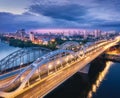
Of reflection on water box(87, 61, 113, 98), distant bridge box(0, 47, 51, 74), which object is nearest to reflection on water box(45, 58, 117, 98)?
reflection on water box(87, 61, 113, 98)

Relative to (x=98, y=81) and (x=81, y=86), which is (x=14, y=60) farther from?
(x=98, y=81)

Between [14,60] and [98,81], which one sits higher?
[14,60]

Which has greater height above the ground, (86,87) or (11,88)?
(11,88)

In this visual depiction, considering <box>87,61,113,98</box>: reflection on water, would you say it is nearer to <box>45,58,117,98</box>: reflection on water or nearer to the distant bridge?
<box>45,58,117,98</box>: reflection on water

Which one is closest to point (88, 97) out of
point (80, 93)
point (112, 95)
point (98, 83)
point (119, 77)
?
point (80, 93)

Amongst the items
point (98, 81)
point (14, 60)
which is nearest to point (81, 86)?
point (98, 81)

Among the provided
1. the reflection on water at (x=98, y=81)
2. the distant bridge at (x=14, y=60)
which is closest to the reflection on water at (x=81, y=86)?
the reflection on water at (x=98, y=81)

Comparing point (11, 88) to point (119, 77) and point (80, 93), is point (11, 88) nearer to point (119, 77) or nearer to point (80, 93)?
point (80, 93)

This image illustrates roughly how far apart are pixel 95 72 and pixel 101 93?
15539 millimetres

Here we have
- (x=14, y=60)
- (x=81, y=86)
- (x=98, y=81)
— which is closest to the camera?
(x=81, y=86)

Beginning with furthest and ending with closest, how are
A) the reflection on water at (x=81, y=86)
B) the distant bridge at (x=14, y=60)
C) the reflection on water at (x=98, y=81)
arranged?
the distant bridge at (x=14, y=60)
the reflection on water at (x=98, y=81)
the reflection on water at (x=81, y=86)

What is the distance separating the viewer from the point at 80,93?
32281 mm

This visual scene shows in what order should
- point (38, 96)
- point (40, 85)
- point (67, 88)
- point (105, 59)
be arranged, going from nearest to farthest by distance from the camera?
→ point (38, 96)
point (40, 85)
point (67, 88)
point (105, 59)

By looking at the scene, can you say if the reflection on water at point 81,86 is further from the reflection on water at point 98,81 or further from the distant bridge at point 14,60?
the distant bridge at point 14,60
